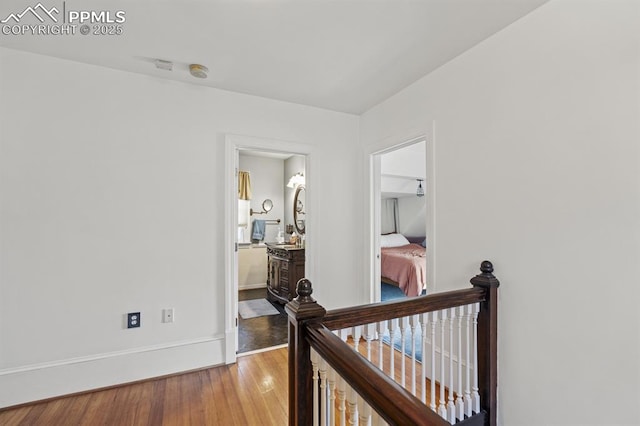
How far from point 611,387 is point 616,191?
0.91 m

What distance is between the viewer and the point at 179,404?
6.40 ft

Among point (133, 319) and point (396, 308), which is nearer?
point (396, 308)

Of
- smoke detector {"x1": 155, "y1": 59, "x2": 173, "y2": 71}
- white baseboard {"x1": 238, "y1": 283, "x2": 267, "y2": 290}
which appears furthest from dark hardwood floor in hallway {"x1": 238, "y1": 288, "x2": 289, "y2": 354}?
smoke detector {"x1": 155, "y1": 59, "x2": 173, "y2": 71}

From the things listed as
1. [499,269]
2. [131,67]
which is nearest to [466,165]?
[499,269]

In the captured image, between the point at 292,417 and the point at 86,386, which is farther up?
the point at 292,417

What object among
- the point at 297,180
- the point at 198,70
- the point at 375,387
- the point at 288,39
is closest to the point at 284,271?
the point at 297,180

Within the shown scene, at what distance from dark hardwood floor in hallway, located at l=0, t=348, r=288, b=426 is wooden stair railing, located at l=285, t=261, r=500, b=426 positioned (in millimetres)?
964

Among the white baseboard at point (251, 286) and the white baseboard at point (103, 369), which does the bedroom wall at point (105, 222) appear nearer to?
the white baseboard at point (103, 369)

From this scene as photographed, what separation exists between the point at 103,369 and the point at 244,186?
3.49 m

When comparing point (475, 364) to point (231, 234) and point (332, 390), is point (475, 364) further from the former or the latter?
point (231, 234)

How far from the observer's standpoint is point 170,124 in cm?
242

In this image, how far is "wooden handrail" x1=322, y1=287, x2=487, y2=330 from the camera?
1.24m

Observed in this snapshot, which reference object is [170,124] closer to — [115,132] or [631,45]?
[115,132]

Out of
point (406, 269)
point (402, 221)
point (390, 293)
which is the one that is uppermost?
point (402, 221)
